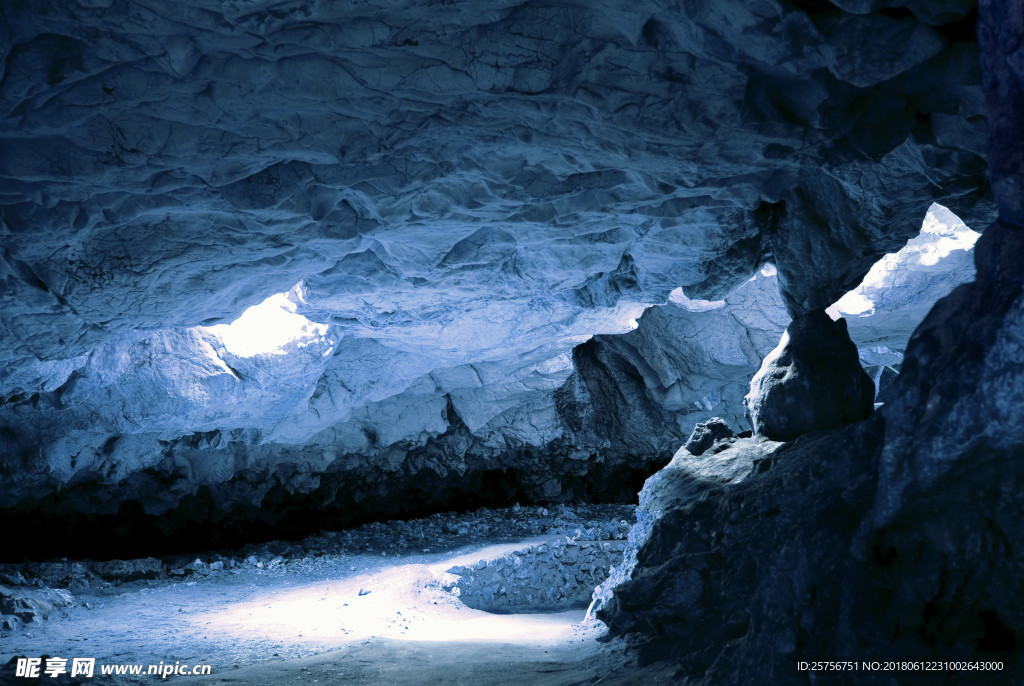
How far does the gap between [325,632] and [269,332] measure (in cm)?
394

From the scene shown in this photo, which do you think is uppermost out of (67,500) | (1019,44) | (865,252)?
(1019,44)

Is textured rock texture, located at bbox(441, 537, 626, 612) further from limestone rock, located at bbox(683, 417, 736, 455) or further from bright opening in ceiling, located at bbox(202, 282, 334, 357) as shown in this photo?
bright opening in ceiling, located at bbox(202, 282, 334, 357)

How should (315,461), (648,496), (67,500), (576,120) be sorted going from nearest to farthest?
(576,120) → (648,496) → (67,500) → (315,461)

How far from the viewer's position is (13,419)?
7.97 metres

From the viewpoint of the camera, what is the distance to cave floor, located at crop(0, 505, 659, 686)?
14.3 feet

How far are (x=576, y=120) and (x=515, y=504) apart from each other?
35.3ft

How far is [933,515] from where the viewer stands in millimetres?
2936

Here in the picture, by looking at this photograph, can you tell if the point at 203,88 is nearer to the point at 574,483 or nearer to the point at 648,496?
the point at 648,496

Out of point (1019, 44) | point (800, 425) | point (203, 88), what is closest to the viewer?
point (1019, 44)

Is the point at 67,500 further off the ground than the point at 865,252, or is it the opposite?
the point at 865,252

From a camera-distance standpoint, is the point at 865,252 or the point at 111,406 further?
the point at 111,406

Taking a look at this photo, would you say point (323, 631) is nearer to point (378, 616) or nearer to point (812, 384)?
point (378, 616)

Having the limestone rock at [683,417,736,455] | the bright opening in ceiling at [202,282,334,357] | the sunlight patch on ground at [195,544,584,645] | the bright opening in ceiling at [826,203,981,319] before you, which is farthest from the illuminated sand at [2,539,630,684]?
the bright opening in ceiling at [826,203,981,319]

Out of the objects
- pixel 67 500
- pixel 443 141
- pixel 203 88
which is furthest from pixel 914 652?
pixel 67 500
